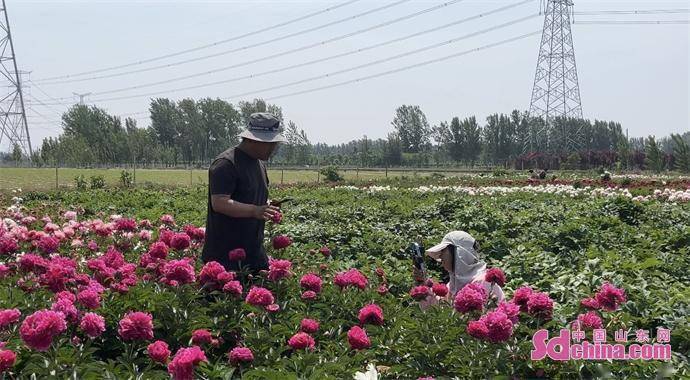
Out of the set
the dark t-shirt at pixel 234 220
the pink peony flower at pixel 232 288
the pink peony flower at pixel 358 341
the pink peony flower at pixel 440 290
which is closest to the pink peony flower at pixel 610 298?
the pink peony flower at pixel 440 290

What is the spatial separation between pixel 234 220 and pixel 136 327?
4.27 feet

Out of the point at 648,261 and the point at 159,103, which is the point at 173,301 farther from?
the point at 159,103

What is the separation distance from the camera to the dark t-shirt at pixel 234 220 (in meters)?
3.60

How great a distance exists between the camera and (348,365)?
246 centimetres

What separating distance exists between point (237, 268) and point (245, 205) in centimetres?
43

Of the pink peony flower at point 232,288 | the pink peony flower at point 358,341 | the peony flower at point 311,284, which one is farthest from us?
the peony flower at point 311,284

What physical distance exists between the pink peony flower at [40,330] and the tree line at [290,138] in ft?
184

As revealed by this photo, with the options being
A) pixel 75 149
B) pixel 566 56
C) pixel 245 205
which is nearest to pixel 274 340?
pixel 245 205

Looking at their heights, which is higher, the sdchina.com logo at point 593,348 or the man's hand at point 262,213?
the man's hand at point 262,213

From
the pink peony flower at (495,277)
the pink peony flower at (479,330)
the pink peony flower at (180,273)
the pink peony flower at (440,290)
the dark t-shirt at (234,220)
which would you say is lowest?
the pink peony flower at (440,290)

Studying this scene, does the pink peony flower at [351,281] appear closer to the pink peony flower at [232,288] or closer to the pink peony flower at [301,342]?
the pink peony flower at [232,288]

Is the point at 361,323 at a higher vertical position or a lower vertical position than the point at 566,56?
lower

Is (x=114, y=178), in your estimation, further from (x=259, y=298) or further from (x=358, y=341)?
(x=358, y=341)

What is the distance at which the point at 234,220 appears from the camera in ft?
12.1
